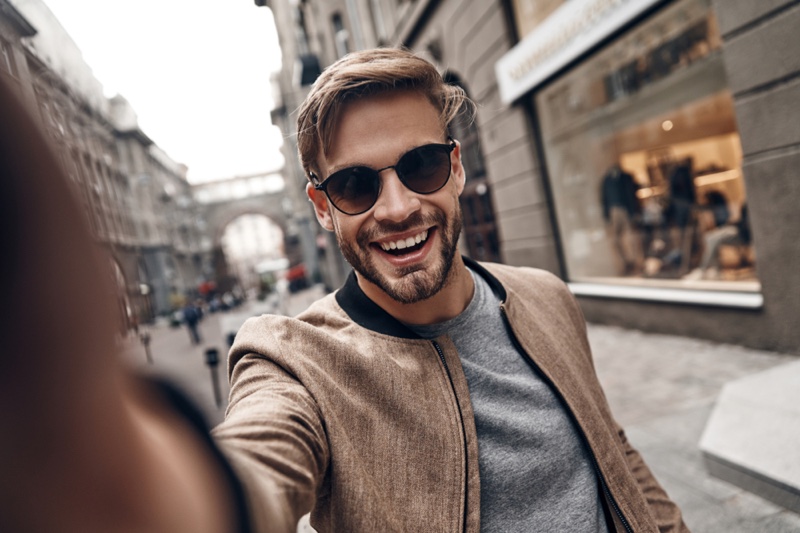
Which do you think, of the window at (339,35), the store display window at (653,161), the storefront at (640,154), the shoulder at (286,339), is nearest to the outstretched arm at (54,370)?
the shoulder at (286,339)

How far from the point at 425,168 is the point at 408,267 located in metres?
0.27

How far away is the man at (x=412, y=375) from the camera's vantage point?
3.54 ft

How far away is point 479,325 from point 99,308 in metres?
1.22

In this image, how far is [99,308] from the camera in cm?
36

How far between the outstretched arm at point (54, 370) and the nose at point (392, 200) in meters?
1.03

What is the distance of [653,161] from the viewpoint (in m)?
6.67

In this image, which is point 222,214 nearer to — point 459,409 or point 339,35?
point 459,409

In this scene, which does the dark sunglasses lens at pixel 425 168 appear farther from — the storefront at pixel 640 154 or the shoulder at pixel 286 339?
the storefront at pixel 640 154

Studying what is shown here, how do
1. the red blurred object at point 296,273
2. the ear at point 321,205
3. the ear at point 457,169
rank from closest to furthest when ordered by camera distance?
the ear at point 321,205 → the ear at point 457,169 → the red blurred object at point 296,273

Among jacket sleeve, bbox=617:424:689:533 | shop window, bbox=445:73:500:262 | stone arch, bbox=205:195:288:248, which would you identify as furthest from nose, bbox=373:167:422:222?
shop window, bbox=445:73:500:262

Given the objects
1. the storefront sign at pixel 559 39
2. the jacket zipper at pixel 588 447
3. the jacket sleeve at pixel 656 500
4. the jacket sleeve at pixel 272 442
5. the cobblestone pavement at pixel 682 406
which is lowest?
the cobblestone pavement at pixel 682 406

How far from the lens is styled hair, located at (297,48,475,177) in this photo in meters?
1.38

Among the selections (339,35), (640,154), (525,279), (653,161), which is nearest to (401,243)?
(525,279)

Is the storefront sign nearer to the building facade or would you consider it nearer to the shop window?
the building facade
